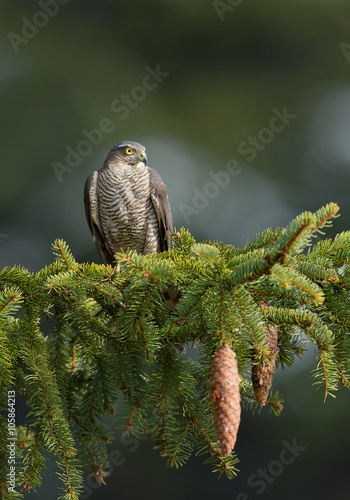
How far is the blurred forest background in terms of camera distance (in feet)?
18.4

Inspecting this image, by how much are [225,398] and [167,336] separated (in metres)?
0.32

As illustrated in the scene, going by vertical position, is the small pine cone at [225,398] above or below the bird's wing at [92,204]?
below

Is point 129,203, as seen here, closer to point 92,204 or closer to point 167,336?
point 92,204

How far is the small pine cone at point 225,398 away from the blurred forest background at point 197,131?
4053 mm

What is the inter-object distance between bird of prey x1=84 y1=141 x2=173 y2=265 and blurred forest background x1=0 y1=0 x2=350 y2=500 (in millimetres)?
2406

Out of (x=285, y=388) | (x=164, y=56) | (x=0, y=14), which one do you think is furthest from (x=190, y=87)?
(x=285, y=388)

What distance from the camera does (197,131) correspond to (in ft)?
23.4

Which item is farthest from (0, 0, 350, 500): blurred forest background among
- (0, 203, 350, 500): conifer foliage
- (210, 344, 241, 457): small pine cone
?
(210, 344, 241, 457): small pine cone

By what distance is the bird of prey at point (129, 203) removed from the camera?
10.7ft

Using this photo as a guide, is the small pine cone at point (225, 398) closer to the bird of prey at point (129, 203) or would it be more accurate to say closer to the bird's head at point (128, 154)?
the bird of prey at point (129, 203)

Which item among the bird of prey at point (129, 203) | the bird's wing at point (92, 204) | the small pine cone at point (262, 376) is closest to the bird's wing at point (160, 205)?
the bird of prey at point (129, 203)

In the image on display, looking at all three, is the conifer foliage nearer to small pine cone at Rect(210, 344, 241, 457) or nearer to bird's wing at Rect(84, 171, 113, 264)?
small pine cone at Rect(210, 344, 241, 457)

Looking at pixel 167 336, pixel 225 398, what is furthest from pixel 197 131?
pixel 225 398

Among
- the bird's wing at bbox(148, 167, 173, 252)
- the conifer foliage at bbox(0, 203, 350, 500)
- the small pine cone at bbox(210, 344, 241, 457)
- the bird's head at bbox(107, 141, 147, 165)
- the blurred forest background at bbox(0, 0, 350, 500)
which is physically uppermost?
the blurred forest background at bbox(0, 0, 350, 500)
